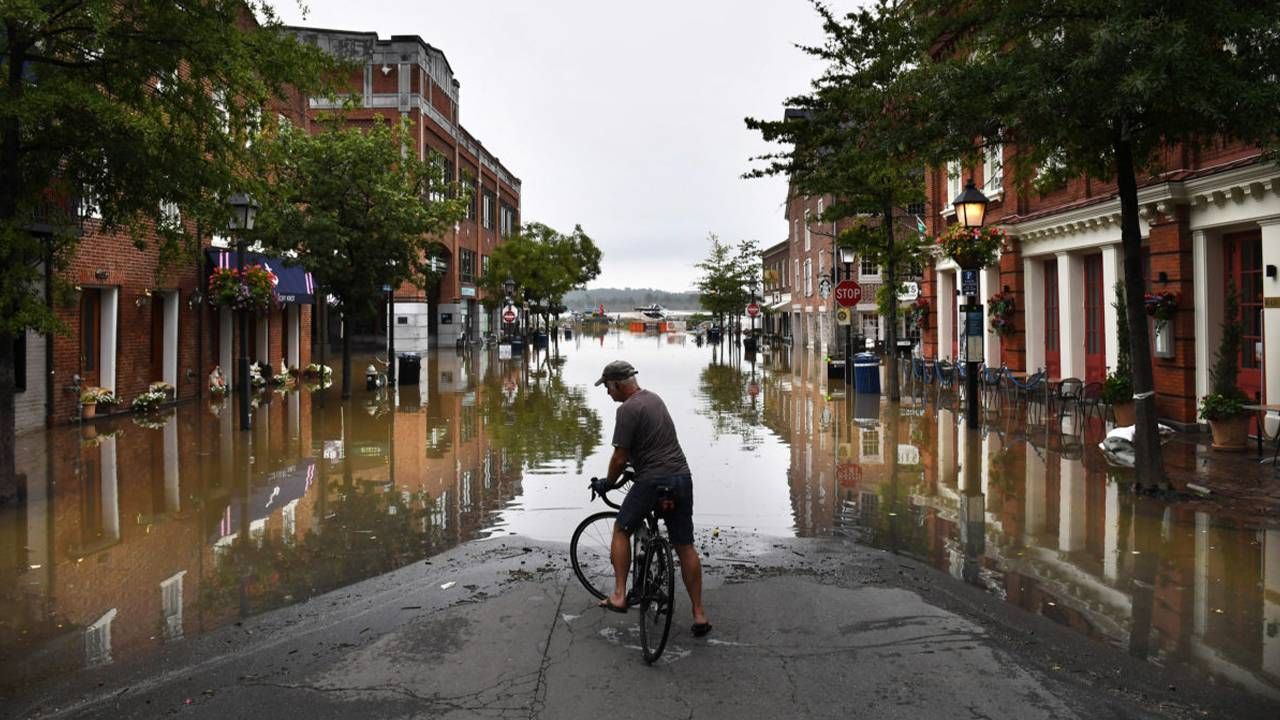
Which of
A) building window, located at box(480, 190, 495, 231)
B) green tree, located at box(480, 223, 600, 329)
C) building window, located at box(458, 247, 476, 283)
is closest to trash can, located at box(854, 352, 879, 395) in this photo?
green tree, located at box(480, 223, 600, 329)

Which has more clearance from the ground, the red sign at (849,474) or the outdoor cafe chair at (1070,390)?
the outdoor cafe chair at (1070,390)

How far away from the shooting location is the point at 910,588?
7457mm

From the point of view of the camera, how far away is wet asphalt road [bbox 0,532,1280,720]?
5.22 meters

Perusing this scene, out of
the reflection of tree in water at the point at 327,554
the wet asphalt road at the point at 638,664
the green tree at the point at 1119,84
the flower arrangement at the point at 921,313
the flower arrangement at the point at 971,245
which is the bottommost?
the wet asphalt road at the point at 638,664

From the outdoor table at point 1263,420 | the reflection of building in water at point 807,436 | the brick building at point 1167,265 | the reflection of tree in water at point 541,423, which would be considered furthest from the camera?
the reflection of tree in water at point 541,423

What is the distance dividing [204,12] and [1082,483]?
34.7 ft

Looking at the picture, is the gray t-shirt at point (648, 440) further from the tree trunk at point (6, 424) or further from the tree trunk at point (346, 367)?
the tree trunk at point (346, 367)

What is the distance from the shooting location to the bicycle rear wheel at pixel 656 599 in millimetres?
5824

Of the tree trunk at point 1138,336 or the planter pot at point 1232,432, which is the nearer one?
the tree trunk at point 1138,336

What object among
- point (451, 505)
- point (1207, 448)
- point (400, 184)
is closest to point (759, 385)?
point (400, 184)

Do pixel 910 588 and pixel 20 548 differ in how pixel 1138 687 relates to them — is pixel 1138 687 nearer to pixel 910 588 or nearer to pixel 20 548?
pixel 910 588

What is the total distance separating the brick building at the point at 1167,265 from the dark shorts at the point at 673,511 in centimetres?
666

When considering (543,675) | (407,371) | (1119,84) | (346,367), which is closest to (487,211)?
(407,371)

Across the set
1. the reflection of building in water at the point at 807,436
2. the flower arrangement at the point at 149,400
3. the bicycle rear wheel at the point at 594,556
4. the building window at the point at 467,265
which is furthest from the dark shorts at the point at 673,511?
the building window at the point at 467,265
